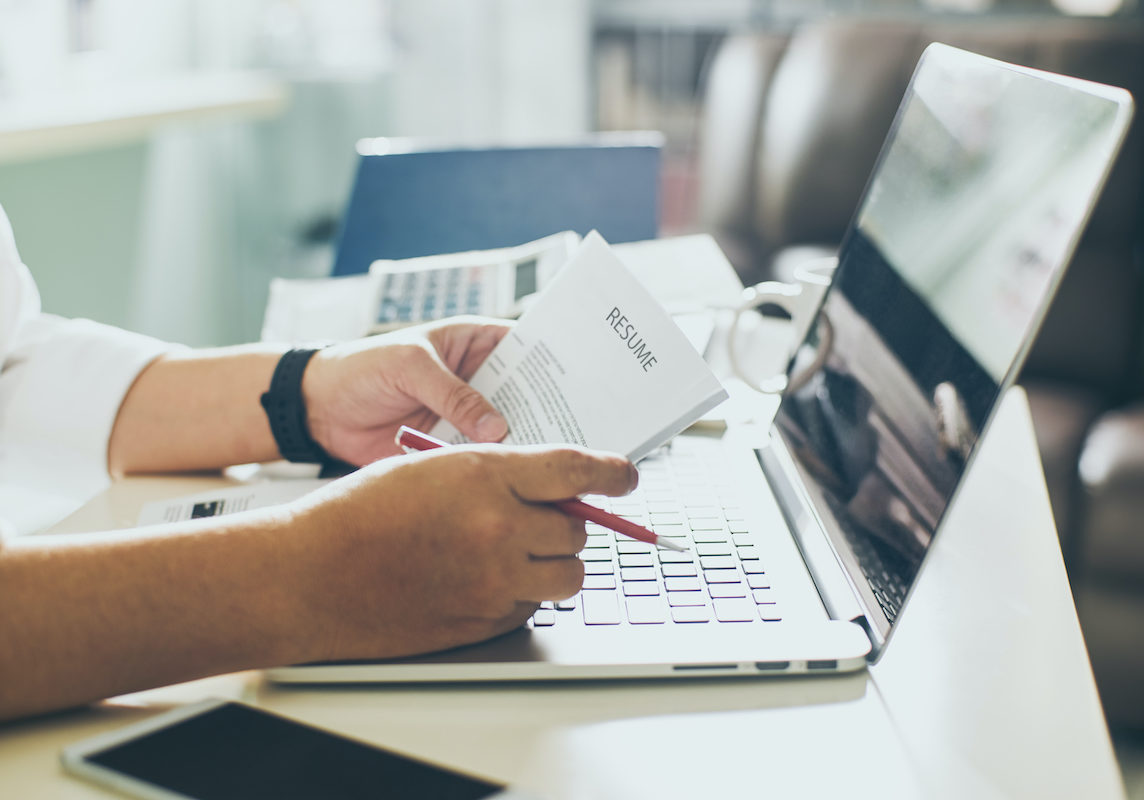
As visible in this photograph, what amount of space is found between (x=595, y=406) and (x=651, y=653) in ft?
0.49

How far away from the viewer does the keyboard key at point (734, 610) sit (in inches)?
20.0

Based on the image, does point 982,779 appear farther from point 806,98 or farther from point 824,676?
point 806,98

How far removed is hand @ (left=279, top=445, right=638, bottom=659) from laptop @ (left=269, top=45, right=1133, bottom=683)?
0.02 metres

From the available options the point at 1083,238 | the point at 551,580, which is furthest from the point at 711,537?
the point at 1083,238

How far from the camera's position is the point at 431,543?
457 mm

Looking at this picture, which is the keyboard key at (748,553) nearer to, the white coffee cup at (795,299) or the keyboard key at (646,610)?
the keyboard key at (646,610)

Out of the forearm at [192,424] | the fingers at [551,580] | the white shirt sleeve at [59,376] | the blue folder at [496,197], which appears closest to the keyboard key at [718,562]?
the fingers at [551,580]

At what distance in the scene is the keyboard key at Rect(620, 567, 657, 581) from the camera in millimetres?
552

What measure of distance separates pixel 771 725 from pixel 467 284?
0.59 metres

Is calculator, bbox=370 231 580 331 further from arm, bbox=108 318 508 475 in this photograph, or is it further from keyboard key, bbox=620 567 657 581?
keyboard key, bbox=620 567 657 581

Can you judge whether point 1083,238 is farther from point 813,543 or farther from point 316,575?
point 316,575

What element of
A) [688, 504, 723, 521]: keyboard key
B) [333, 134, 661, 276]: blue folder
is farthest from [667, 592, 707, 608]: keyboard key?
[333, 134, 661, 276]: blue folder

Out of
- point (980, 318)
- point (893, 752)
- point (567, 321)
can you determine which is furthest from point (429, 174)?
point (893, 752)

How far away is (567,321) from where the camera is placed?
596 millimetres
